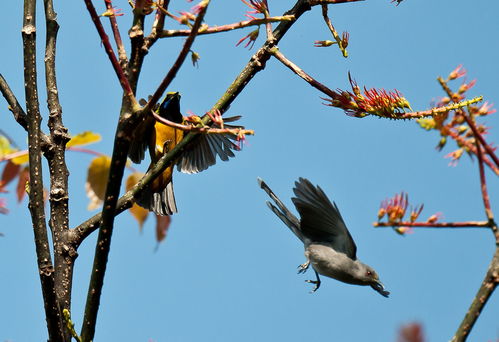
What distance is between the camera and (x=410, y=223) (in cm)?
162

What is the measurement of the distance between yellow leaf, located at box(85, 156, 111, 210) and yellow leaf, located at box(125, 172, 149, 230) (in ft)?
0.66

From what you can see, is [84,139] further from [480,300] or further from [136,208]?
[480,300]

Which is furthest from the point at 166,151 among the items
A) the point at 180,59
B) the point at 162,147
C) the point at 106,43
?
the point at 180,59

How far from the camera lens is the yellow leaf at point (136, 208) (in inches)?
131

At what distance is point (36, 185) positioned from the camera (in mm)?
2479

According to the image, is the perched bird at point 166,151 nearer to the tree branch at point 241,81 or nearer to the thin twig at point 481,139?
the tree branch at point 241,81

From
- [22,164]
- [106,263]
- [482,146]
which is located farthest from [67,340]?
[482,146]

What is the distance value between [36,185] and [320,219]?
5.00 feet

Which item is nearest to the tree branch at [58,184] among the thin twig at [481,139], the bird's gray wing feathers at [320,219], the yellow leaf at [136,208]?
the yellow leaf at [136,208]

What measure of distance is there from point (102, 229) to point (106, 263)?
5.2 inches

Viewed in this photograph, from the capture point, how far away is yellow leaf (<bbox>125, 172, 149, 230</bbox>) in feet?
10.9

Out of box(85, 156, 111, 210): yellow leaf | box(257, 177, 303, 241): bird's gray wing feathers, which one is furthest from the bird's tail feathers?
box(85, 156, 111, 210): yellow leaf

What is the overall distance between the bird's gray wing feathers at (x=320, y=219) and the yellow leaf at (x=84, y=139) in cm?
93

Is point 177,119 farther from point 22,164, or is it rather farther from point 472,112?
point 472,112
